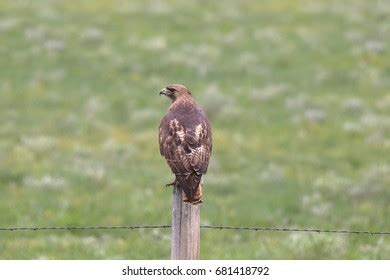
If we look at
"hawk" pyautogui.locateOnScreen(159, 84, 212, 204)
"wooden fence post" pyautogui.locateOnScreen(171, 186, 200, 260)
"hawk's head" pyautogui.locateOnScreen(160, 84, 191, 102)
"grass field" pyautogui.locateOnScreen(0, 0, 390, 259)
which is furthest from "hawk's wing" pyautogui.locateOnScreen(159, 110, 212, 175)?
"grass field" pyautogui.locateOnScreen(0, 0, 390, 259)

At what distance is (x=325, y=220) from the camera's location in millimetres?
12250

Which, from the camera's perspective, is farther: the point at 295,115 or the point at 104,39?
the point at 104,39

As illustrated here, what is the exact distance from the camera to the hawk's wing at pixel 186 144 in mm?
→ 6147

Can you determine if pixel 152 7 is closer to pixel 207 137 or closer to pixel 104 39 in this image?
pixel 104 39

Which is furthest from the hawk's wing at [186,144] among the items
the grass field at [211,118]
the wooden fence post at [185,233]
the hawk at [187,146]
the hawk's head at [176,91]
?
the grass field at [211,118]

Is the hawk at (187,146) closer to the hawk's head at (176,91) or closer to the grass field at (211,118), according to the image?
the hawk's head at (176,91)

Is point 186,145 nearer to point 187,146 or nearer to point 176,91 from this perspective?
point 187,146

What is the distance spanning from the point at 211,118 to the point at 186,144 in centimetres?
1226

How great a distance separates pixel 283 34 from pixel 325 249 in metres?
16.8

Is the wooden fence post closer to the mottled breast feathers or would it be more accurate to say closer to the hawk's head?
the mottled breast feathers

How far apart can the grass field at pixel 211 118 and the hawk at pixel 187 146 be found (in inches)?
148

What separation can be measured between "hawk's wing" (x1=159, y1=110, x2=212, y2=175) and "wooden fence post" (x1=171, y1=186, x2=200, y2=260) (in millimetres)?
462

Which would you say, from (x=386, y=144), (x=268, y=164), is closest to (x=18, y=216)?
(x=268, y=164)
